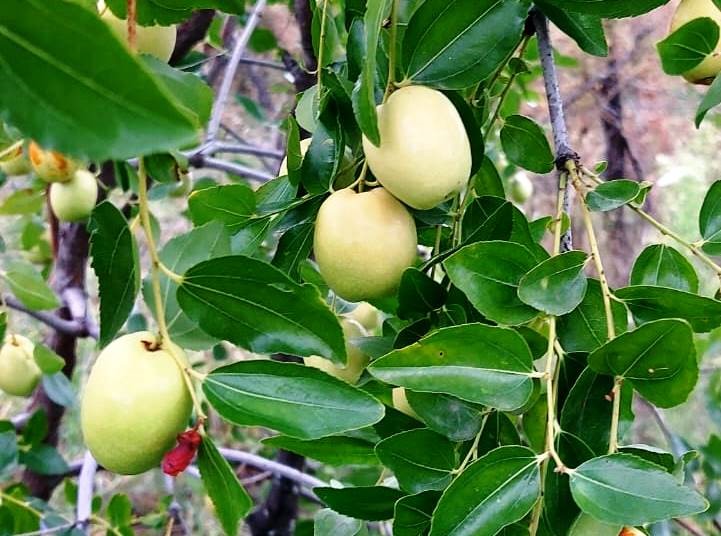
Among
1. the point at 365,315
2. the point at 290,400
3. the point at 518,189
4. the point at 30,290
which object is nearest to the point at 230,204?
the point at 290,400

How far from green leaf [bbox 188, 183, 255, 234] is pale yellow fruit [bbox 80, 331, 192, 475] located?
117mm

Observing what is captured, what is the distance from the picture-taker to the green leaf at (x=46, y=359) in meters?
0.96

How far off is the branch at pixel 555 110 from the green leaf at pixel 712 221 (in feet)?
0.34

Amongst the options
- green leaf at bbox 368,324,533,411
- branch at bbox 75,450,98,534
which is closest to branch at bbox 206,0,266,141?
branch at bbox 75,450,98,534

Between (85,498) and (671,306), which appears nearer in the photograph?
(671,306)

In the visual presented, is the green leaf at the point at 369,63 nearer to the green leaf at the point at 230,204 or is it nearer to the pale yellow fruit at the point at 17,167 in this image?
the green leaf at the point at 230,204

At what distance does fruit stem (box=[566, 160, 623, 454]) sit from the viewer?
413 millimetres

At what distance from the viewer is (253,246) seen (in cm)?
52

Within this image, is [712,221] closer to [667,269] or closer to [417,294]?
[667,269]

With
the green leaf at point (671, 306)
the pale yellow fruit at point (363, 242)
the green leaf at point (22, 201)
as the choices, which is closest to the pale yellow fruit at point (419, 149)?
the pale yellow fruit at point (363, 242)

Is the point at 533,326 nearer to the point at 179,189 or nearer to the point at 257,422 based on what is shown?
the point at 257,422

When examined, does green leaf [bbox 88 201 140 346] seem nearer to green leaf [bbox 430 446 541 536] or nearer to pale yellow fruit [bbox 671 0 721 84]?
green leaf [bbox 430 446 541 536]

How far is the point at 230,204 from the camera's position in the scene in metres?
0.52

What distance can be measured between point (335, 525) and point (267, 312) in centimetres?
23
